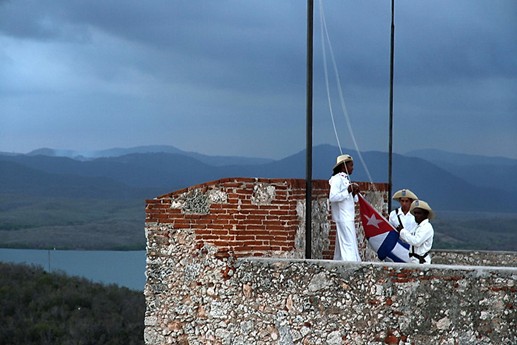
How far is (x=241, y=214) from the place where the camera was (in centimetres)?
1016

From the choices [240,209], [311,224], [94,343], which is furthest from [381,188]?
[94,343]

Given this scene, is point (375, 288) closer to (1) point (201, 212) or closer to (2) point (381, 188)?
(1) point (201, 212)

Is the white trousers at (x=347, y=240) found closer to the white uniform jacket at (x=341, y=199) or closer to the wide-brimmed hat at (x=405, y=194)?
the white uniform jacket at (x=341, y=199)

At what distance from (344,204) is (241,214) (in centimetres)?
154

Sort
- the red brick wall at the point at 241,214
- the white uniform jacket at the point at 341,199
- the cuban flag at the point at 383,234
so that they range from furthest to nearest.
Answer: the cuban flag at the point at 383,234
the white uniform jacket at the point at 341,199
the red brick wall at the point at 241,214

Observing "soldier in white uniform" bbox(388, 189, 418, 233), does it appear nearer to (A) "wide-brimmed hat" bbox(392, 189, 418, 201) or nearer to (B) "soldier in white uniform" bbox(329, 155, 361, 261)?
(A) "wide-brimmed hat" bbox(392, 189, 418, 201)

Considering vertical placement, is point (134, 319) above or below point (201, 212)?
below

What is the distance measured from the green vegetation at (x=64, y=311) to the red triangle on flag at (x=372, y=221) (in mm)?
13090

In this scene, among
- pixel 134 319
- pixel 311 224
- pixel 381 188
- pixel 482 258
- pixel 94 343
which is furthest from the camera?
pixel 134 319

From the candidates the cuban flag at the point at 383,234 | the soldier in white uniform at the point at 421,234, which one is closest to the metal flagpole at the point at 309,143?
the soldier in white uniform at the point at 421,234

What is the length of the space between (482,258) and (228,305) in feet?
23.9

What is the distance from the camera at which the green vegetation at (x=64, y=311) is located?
23.4 metres

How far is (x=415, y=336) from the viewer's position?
29.8ft

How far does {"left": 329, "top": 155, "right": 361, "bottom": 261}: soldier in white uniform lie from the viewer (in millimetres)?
10852
